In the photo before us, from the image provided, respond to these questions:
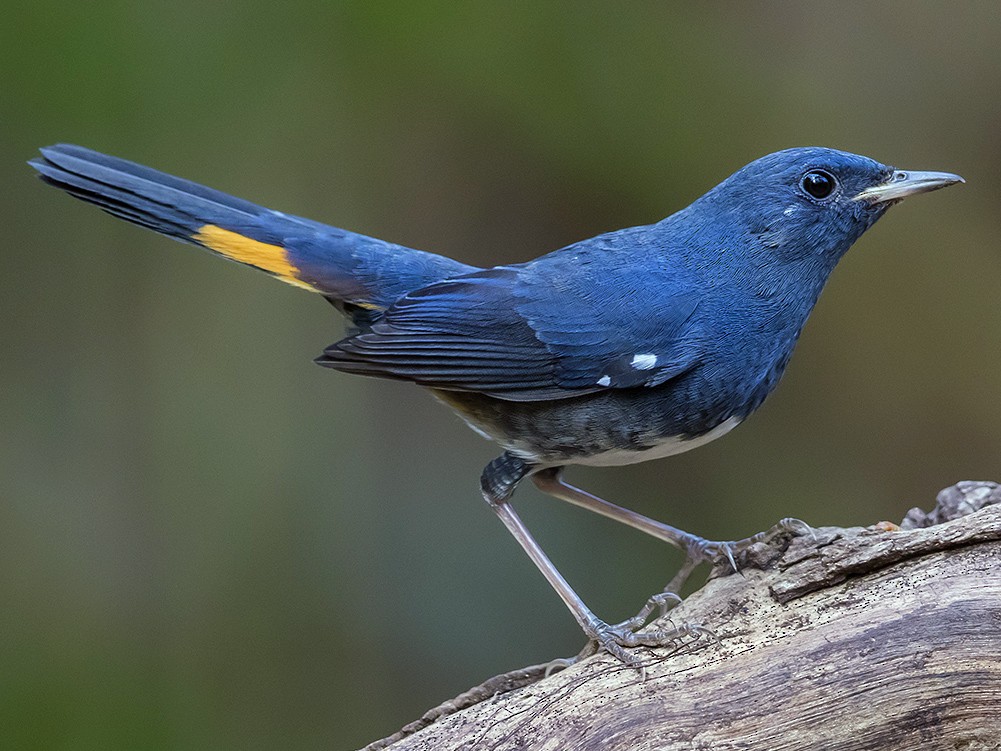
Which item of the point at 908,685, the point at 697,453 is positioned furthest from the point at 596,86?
the point at 908,685

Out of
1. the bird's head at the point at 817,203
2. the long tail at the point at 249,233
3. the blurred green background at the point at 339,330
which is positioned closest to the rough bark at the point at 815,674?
the bird's head at the point at 817,203

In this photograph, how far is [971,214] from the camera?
502 cm

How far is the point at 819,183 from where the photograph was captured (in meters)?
3.25

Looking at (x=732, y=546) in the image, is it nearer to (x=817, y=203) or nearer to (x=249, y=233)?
(x=817, y=203)

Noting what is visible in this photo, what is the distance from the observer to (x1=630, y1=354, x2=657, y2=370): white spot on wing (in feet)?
10.1

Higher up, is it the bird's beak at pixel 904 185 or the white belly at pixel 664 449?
the bird's beak at pixel 904 185

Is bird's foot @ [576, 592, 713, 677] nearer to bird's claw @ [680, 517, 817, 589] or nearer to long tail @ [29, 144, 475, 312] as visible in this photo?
bird's claw @ [680, 517, 817, 589]

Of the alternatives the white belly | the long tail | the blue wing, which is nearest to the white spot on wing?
the blue wing

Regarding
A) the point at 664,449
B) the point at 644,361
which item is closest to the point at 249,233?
the point at 644,361

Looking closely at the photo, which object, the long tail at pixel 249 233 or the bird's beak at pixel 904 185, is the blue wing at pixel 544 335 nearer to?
the long tail at pixel 249 233

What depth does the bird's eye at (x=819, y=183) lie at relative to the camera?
325 centimetres

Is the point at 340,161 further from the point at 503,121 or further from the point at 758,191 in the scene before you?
the point at 758,191

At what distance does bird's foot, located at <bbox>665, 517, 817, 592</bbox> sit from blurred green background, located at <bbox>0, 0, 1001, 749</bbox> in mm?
1372

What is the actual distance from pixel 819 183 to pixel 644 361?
31.8 inches
